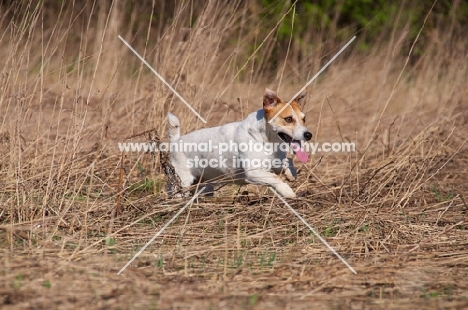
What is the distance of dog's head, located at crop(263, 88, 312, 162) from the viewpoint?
17.1 feet

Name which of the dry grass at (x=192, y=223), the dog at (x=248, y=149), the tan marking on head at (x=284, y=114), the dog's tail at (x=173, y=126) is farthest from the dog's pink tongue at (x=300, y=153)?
the dog's tail at (x=173, y=126)

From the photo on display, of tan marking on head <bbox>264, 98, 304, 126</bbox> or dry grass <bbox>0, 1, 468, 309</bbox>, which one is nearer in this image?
dry grass <bbox>0, 1, 468, 309</bbox>

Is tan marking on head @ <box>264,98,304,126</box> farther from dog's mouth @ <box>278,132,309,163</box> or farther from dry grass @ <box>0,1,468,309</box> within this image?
dry grass @ <box>0,1,468,309</box>

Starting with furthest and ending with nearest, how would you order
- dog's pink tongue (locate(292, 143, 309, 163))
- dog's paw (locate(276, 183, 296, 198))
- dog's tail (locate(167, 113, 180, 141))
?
1. dog's tail (locate(167, 113, 180, 141))
2. dog's pink tongue (locate(292, 143, 309, 163))
3. dog's paw (locate(276, 183, 296, 198))

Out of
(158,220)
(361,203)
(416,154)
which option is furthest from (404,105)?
(158,220)

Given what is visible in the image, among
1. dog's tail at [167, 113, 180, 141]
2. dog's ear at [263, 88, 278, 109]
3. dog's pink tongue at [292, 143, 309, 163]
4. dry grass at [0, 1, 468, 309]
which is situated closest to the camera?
dry grass at [0, 1, 468, 309]

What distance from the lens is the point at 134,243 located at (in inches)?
172

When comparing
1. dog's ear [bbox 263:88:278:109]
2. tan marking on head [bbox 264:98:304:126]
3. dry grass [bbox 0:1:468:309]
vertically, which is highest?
dog's ear [bbox 263:88:278:109]

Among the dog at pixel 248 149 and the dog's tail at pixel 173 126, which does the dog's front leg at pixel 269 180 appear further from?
the dog's tail at pixel 173 126

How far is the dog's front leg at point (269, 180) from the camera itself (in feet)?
16.7

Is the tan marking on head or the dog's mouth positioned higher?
the tan marking on head

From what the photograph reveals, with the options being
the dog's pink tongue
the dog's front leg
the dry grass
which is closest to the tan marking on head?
the dog's pink tongue

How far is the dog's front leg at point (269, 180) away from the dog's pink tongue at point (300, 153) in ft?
0.74

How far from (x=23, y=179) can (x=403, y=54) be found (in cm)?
702
